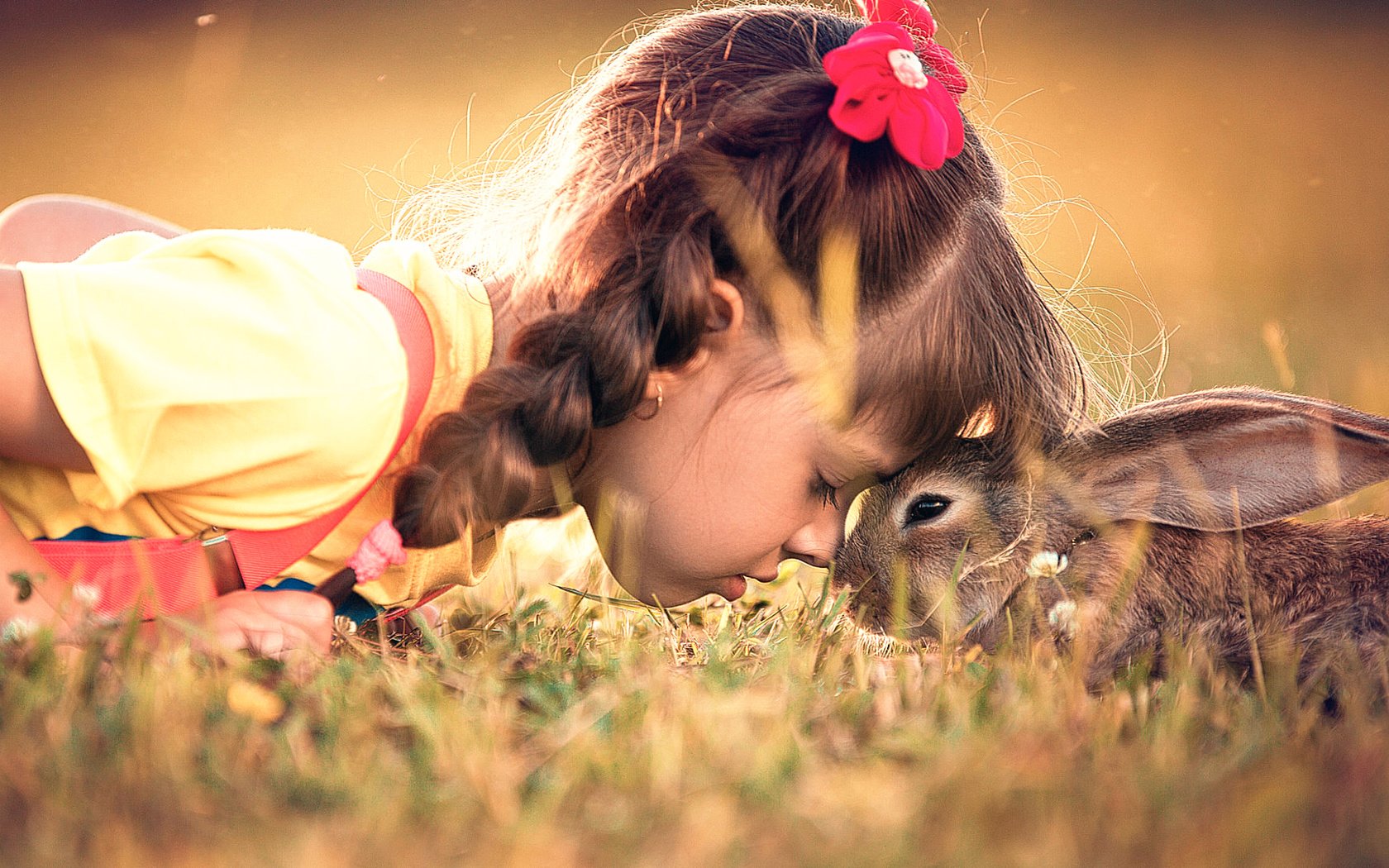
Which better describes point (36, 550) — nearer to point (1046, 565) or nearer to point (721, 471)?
point (721, 471)

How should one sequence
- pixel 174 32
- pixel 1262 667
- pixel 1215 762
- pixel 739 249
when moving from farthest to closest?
pixel 174 32 → pixel 739 249 → pixel 1262 667 → pixel 1215 762

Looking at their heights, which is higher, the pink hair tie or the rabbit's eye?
the pink hair tie

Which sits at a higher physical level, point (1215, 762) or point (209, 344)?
point (209, 344)

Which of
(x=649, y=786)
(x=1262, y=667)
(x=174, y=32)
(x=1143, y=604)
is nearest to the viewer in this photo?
(x=649, y=786)

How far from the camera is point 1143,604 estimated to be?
2816 millimetres

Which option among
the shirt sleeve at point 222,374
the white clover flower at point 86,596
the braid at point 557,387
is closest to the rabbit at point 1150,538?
the braid at point 557,387

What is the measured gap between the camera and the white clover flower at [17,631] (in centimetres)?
208

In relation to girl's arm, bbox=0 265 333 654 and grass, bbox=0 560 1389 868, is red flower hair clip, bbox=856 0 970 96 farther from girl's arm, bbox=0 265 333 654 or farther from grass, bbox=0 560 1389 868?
girl's arm, bbox=0 265 333 654

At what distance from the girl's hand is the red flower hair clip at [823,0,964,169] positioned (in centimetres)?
144

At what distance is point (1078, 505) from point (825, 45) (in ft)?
3.92

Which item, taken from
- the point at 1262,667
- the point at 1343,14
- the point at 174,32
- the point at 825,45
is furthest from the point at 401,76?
the point at 1262,667

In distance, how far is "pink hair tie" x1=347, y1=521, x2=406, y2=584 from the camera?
8.35 feet

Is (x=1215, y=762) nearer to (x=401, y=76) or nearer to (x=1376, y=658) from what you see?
(x=1376, y=658)

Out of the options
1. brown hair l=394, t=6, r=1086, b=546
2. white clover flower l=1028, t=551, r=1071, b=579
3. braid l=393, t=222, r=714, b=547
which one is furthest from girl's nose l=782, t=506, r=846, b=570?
braid l=393, t=222, r=714, b=547
